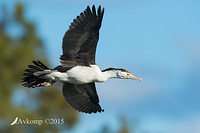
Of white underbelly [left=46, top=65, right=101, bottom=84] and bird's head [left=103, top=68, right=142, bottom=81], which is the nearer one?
white underbelly [left=46, top=65, right=101, bottom=84]

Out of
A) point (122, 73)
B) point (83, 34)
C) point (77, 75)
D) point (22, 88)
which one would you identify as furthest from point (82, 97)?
point (22, 88)

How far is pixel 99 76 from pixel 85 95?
1037 millimetres

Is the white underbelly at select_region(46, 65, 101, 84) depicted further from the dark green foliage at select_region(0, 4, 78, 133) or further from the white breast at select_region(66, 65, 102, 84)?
the dark green foliage at select_region(0, 4, 78, 133)

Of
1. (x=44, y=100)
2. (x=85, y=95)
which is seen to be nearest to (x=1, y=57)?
(x=44, y=100)

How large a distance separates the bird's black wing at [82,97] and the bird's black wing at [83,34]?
36.8 inches

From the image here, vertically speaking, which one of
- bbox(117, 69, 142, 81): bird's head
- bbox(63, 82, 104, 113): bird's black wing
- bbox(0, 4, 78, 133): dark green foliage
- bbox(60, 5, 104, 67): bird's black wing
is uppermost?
bbox(0, 4, 78, 133): dark green foliage

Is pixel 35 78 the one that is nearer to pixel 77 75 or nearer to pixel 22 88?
pixel 77 75

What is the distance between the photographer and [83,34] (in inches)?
506

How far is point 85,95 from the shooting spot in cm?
1384

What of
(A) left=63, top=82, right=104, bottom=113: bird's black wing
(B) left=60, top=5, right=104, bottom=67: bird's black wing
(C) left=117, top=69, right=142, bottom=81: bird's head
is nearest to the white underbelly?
(B) left=60, top=5, right=104, bottom=67: bird's black wing

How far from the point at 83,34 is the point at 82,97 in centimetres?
175

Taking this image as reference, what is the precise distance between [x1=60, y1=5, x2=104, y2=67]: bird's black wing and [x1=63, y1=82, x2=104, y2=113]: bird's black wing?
0.93 metres

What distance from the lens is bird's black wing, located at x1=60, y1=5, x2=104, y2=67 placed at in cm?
1279

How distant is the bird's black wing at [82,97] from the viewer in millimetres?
13719
